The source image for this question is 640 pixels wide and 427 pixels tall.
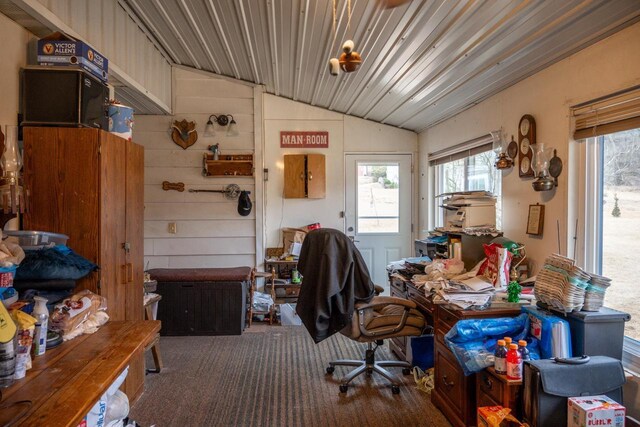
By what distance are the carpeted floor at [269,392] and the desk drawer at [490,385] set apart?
1.52 feet

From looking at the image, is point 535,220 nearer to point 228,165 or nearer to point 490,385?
point 490,385

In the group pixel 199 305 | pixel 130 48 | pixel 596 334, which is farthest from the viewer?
pixel 199 305

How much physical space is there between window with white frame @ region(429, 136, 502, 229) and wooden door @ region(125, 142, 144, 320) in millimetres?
2777

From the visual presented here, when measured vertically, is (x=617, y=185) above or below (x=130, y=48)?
below

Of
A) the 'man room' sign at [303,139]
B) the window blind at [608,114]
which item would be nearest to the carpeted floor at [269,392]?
the window blind at [608,114]

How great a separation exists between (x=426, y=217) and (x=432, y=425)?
9.47 ft

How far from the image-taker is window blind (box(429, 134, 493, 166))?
346 cm

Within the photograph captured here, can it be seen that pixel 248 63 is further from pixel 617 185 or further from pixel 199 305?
pixel 617 185

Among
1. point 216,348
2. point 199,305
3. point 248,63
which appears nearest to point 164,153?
point 248,63

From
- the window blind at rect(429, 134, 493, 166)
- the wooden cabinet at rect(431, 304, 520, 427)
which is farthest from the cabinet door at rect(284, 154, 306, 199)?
the wooden cabinet at rect(431, 304, 520, 427)

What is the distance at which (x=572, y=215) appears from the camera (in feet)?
7.97

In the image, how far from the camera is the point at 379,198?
5215 mm

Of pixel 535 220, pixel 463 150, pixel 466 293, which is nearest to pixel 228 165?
pixel 463 150

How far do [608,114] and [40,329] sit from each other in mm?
2931
